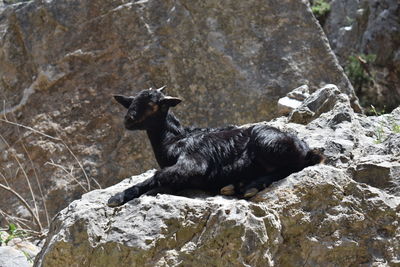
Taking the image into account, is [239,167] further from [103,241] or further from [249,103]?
[249,103]

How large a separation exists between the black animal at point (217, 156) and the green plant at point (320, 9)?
8.68 meters

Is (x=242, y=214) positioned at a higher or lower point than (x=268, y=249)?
higher

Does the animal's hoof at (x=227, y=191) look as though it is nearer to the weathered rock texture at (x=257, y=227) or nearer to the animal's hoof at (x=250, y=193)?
the weathered rock texture at (x=257, y=227)

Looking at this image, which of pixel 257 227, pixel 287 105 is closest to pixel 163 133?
pixel 257 227

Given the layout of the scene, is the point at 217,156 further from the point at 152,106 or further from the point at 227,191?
the point at 152,106

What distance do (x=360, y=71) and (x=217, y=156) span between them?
7347 mm

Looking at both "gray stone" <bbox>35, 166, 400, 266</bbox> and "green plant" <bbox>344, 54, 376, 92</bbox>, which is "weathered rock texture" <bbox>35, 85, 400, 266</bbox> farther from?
"green plant" <bbox>344, 54, 376, 92</bbox>

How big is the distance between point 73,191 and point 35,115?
1.14 metres

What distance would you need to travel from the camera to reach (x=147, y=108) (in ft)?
18.4

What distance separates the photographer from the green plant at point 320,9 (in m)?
13.7

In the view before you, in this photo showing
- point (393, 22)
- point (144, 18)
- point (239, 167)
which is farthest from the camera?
point (393, 22)

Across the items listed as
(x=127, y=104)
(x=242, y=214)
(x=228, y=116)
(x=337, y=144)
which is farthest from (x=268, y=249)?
(x=228, y=116)

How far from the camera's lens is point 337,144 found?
540 cm

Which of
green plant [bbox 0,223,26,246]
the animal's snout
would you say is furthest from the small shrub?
the animal's snout
